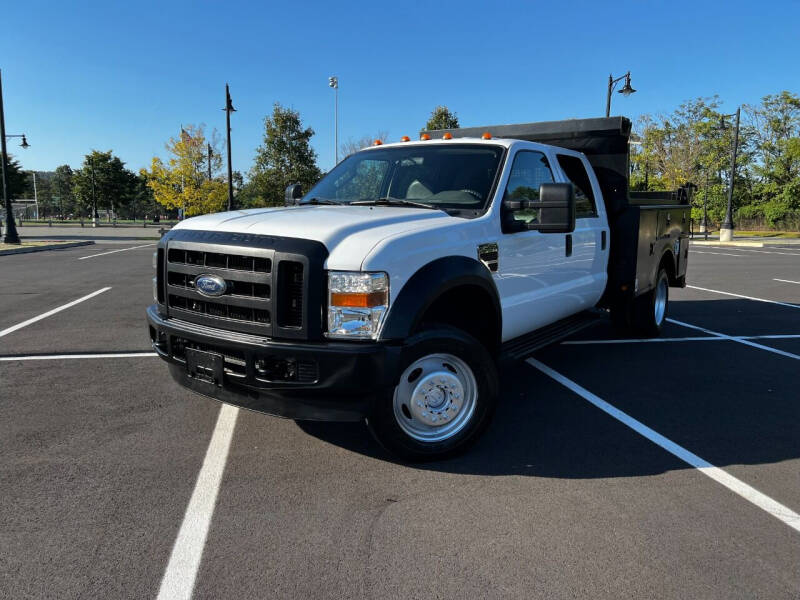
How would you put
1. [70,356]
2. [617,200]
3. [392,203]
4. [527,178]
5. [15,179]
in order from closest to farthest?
1. [392,203]
2. [527,178]
3. [70,356]
4. [617,200]
5. [15,179]

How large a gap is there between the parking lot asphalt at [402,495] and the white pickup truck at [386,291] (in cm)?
46

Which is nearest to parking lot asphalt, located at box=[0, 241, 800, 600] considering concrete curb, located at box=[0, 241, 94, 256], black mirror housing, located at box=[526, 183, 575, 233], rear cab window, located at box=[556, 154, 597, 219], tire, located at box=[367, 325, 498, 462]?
tire, located at box=[367, 325, 498, 462]

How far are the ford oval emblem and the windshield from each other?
149 cm

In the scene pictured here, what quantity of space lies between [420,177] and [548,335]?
66.4 inches

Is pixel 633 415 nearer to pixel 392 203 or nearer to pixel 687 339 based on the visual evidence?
pixel 392 203

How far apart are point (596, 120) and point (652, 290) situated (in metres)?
2.04

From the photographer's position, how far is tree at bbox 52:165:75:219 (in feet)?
345

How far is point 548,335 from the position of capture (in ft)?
16.4

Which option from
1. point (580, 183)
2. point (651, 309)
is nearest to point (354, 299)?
point (580, 183)

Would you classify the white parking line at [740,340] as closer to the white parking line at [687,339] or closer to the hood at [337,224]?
the white parking line at [687,339]

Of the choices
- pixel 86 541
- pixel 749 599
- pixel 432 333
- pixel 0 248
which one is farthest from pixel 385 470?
pixel 0 248

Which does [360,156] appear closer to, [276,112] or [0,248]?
[0,248]

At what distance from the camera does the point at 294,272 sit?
3.21 metres

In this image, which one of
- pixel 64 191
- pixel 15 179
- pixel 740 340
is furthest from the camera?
pixel 64 191
